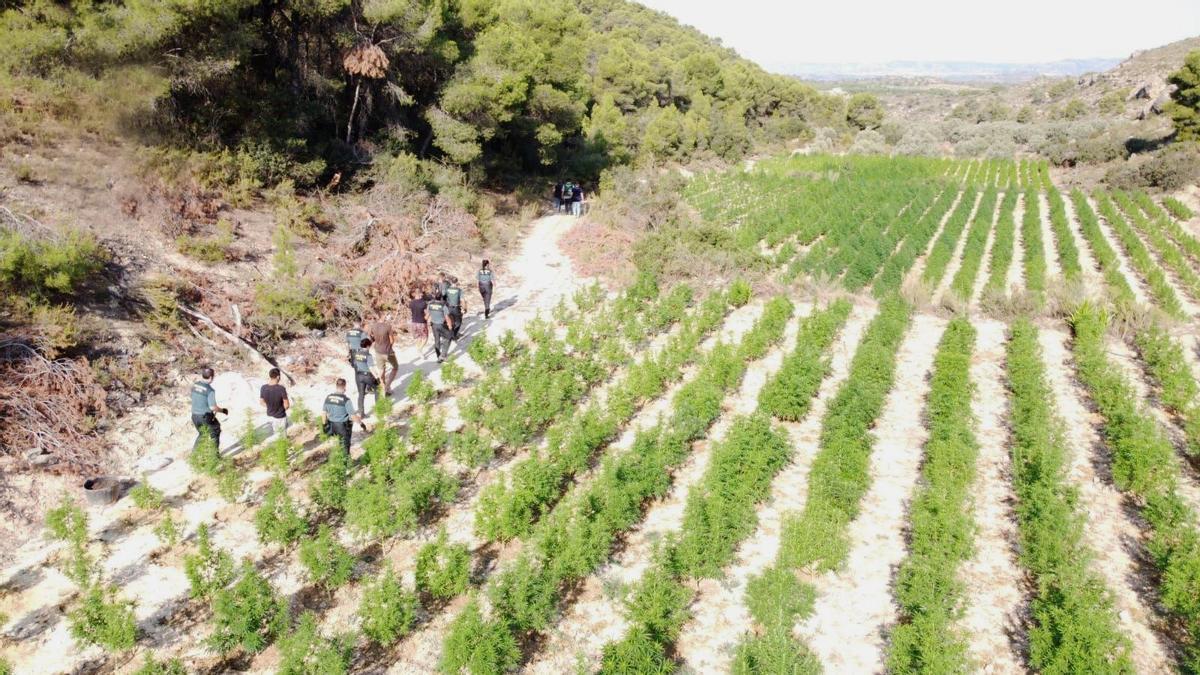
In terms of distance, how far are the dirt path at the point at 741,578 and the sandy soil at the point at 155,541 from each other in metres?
4.03

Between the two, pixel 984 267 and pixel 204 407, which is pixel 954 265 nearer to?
pixel 984 267

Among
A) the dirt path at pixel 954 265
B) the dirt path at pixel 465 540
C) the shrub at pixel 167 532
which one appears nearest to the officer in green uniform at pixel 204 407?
the shrub at pixel 167 532

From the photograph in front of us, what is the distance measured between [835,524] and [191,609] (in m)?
6.55

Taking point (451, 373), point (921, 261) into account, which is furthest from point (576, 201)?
point (451, 373)

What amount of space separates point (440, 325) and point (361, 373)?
228 centimetres

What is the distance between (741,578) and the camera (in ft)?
22.0

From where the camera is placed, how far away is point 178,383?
9516mm

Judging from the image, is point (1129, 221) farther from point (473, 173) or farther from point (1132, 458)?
point (473, 173)

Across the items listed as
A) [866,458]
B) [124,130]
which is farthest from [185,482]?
[124,130]

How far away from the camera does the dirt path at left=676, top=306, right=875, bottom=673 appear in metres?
5.78

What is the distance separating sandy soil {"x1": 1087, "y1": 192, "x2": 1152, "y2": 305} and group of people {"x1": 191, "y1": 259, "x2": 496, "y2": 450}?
49.8ft

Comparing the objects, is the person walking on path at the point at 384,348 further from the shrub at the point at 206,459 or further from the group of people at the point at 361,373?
the shrub at the point at 206,459

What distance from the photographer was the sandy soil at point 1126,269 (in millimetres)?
16359

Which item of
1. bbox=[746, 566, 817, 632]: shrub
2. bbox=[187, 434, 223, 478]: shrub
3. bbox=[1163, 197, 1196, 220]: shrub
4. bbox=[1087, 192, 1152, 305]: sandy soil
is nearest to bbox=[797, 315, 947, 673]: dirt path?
bbox=[746, 566, 817, 632]: shrub
